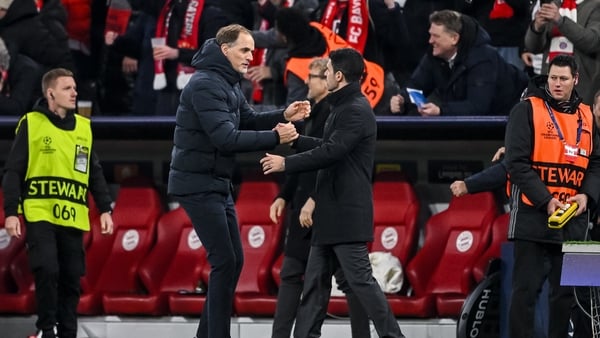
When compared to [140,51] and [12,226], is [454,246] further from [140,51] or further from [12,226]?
[140,51]

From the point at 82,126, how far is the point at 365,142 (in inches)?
90.5

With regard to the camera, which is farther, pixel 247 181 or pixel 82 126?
pixel 247 181

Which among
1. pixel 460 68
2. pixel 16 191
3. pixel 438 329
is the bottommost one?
pixel 438 329

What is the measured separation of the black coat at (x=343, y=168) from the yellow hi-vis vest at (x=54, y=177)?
73.3 inches

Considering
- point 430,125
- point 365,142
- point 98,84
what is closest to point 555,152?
point 365,142

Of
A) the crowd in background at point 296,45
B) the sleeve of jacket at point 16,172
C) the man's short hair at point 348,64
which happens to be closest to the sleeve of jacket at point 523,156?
the man's short hair at point 348,64

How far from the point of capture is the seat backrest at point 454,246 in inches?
432

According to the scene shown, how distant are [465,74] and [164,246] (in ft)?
8.43

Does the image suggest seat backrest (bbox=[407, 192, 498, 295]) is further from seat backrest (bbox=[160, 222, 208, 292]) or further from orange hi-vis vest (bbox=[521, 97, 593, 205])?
orange hi-vis vest (bbox=[521, 97, 593, 205])

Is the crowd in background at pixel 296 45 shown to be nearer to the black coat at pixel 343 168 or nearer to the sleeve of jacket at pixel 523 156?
the sleeve of jacket at pixel 523 156

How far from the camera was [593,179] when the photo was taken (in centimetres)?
941

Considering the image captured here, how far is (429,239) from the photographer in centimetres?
1130

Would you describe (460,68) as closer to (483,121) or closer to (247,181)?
(483,121)

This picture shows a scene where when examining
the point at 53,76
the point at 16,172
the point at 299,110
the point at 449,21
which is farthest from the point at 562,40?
the point at 16,172
